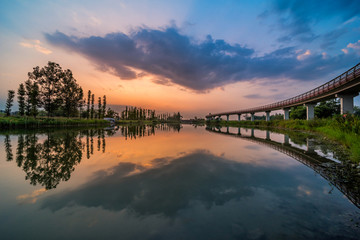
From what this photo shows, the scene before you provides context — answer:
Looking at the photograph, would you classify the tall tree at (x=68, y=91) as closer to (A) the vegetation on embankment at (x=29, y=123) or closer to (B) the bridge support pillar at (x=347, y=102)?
(A) the vegetation on embankment at (x=29, y=123)

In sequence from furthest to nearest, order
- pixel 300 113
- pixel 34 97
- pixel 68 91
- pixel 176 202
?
1. pixel 300 113
2. pixel 68 91
3. pixel 34 97
4. pixel 176 202

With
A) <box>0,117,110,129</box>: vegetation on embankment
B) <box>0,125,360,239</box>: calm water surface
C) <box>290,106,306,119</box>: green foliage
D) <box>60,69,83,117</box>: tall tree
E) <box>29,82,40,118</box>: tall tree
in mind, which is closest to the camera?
<box>0,125,360,239</box>: calm water surface

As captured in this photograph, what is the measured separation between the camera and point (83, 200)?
11.2 feet

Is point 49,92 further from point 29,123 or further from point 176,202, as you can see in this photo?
point 176,202

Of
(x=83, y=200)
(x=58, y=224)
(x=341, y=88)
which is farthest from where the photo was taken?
(x=341, y=88)

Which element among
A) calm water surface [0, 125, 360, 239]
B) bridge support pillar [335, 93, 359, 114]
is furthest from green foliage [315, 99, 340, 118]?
calm water surface [0, 125, 360, 239]

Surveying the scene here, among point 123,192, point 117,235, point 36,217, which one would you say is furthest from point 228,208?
point 36,217

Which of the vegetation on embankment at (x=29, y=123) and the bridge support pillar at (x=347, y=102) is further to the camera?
the vegetation on embankment at (x=29, y=123)

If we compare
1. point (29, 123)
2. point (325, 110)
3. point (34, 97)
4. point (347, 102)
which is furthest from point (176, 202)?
point (325, 110)

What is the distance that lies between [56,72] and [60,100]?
21.4 feet

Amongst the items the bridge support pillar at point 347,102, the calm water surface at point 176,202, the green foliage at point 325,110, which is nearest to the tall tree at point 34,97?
the calm water surface at point 176,202

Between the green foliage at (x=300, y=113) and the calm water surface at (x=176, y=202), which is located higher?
the green foliage at (x=300, y=113)

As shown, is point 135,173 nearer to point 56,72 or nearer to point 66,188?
point 66,188

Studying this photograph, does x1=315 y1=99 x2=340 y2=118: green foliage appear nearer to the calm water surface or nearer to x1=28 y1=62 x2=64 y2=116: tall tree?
the calm water surface
